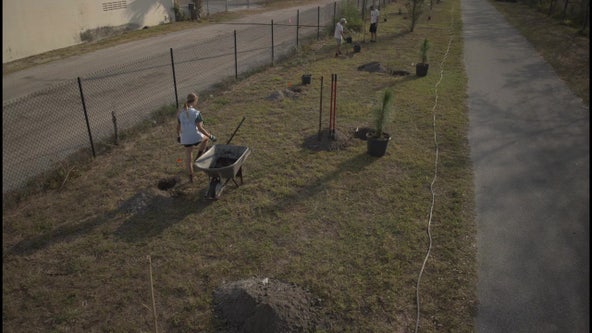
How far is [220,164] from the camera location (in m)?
7.13

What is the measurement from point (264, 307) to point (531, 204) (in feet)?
16.4

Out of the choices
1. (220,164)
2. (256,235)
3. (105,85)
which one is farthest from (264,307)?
(105,85)

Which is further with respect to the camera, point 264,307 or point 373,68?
point 373,68

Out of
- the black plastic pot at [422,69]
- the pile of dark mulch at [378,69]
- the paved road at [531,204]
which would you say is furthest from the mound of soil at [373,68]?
the paved road at [531,204]

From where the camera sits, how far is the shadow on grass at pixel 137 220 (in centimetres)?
596

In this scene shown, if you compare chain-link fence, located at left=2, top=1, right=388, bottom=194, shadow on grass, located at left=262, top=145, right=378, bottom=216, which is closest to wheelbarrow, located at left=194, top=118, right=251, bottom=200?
shadow on grass, located at left=262, top=145, right=378, bottom=216

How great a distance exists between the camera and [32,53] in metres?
17.3

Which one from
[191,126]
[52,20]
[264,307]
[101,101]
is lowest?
[264,307]

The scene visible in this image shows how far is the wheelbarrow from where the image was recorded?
6.52 m

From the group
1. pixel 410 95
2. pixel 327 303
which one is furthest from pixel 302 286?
pixel 410 95

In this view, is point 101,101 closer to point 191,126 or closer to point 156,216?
point 191,126

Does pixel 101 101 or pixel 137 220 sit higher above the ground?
pixel 101 101

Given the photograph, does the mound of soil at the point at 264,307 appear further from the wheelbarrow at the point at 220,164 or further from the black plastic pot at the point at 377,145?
the black plastic pot at the point at 377,145

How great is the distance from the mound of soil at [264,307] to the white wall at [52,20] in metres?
16.3
